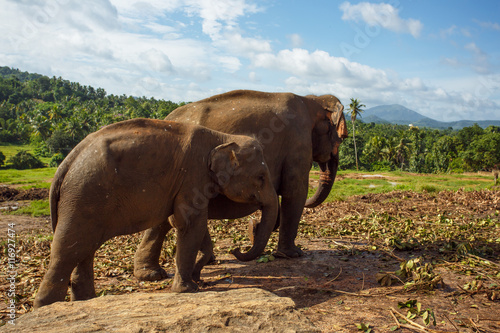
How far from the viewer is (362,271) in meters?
6.84

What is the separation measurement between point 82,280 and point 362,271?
4.46 m

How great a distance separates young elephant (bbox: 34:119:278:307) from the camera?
4.68 m

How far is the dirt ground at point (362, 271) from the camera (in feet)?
16.3

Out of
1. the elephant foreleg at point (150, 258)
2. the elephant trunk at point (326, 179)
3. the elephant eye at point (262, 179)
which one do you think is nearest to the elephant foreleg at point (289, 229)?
the elephant eye at point (262, 179)

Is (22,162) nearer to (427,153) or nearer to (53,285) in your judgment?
(53,285)

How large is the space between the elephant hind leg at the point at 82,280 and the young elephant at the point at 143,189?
0.04 ft

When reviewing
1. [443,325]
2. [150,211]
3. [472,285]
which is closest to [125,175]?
[150,211]

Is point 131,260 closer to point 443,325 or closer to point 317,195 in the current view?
point 317,195

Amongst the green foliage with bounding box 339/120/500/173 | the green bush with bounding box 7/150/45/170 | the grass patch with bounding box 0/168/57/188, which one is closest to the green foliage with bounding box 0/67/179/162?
the green bush with bounding box 7/150/45/170

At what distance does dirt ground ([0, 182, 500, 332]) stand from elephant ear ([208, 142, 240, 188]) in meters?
1.83

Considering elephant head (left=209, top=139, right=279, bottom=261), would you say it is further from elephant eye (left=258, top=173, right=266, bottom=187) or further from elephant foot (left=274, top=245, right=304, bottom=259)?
elephant foot (left=274, top=245, right=304, bottom=259)

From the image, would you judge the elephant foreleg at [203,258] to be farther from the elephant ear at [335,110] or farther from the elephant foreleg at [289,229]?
the elephant ear at [335,110]

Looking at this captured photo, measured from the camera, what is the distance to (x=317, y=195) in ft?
30.8

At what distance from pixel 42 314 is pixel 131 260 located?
440 cm
